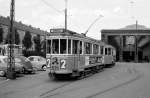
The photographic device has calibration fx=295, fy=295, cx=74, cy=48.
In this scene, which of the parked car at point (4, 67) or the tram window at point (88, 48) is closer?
the parked car at point (4, 67)

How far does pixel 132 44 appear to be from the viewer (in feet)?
228

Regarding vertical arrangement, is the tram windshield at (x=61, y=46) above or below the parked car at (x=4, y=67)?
above

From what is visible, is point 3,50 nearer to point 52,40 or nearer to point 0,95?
point 52,40

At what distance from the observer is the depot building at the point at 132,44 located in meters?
69.2

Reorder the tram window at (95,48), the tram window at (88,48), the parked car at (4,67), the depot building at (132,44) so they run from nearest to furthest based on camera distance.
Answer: the parked car at (4,67)
the tram window at (88,48)
the tram window at (95,48)
the depot building at (132,44)

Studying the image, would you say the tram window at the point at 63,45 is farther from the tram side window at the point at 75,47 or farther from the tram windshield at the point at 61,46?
the tram side window at the point at 75,47

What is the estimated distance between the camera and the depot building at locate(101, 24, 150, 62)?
227 feet

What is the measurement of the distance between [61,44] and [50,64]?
4.52 feet

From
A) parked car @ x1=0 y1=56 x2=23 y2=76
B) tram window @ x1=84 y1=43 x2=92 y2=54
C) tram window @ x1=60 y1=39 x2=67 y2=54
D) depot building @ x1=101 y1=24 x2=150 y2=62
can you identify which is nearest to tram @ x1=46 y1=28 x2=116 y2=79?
tram window @ x1=60 y1=39 x2=67 y2=54

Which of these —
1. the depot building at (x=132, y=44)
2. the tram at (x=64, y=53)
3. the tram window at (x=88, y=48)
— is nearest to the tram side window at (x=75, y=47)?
the tram at (x=64, y=53)

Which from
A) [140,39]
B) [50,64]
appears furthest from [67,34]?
[140,39]

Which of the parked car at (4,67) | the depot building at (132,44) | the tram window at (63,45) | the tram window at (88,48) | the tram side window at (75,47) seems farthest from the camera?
the depot building at (132,44)

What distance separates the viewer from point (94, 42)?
2344cm

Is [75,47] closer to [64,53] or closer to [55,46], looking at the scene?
[64,53]
